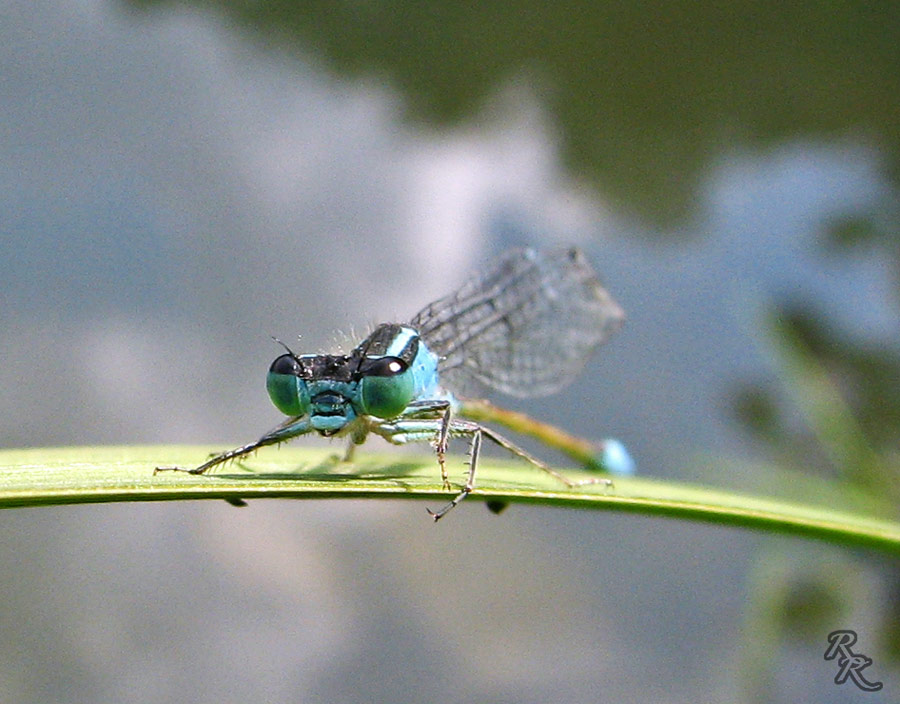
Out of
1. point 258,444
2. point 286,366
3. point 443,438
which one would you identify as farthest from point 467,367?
point 258,444

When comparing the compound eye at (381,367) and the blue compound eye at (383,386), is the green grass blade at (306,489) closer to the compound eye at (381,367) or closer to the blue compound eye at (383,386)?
the blue compound eye at (383,386)

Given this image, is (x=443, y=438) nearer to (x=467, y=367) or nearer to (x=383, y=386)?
(x=383, y=386)

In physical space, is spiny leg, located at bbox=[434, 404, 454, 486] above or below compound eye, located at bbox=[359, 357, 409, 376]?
below

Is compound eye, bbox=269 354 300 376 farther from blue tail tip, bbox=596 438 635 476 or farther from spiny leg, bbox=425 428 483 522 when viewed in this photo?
blue tail tip, bbox=596 438 635 476

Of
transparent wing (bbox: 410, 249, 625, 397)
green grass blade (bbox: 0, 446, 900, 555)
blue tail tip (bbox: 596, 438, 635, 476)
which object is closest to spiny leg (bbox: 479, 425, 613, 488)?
green grass blade (bbox: 0, 446, 900, 555)

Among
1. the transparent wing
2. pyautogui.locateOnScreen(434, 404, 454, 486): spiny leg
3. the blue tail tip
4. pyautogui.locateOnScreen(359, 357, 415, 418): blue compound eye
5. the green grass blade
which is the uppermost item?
the transparent wing

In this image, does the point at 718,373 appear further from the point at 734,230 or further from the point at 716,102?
the point at 716,102

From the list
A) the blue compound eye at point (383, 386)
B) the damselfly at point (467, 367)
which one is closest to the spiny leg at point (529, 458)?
the damselfly at point (467, 367)
